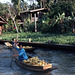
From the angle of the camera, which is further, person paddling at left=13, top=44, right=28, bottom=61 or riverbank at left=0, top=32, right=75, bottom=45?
riverbank at left=0, top=32, right=75, bottom=45

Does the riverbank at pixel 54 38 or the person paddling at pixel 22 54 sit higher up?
the person paddling at pixel 22 54

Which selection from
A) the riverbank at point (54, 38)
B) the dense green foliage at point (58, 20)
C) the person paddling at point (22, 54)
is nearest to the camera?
the person paddling at point (22, 54)

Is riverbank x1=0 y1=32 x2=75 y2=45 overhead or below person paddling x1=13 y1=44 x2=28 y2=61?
below

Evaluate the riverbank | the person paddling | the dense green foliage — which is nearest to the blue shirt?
the person paddling

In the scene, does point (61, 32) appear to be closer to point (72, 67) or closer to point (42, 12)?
point (42, 12)

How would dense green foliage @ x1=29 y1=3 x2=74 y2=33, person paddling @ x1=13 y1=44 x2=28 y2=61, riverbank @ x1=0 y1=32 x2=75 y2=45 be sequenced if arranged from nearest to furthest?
person paddling @ x1=13 y1=44 x2=28 y2=61
riverbank @ x1=0 y1=32 x2=75 y2=45
dense green foliage @ x1=29 y1=3 x2=74 y2=33

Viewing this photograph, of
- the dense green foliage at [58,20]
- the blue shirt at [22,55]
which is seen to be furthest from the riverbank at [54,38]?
the blue shirt at [22,55]

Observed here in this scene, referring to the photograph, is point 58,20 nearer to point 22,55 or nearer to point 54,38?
point 54,38

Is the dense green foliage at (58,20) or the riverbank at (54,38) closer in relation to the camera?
the riverbank at (54,38)

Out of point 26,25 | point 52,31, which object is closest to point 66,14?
point 52,31

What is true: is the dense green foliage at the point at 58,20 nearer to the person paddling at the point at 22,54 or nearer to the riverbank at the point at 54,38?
the riverbank at the point at 54,38

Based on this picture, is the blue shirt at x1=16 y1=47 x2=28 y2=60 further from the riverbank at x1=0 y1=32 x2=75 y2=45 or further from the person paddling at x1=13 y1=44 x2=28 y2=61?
the riverbank at x1=0 y1=32 x2=75 y2=45

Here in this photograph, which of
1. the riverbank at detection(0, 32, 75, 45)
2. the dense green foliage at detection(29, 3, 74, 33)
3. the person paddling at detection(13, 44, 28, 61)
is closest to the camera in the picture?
the person paddling at detection(13, 44, 28, 61)

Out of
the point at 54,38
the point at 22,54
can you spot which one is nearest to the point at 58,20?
the point at 54,38
